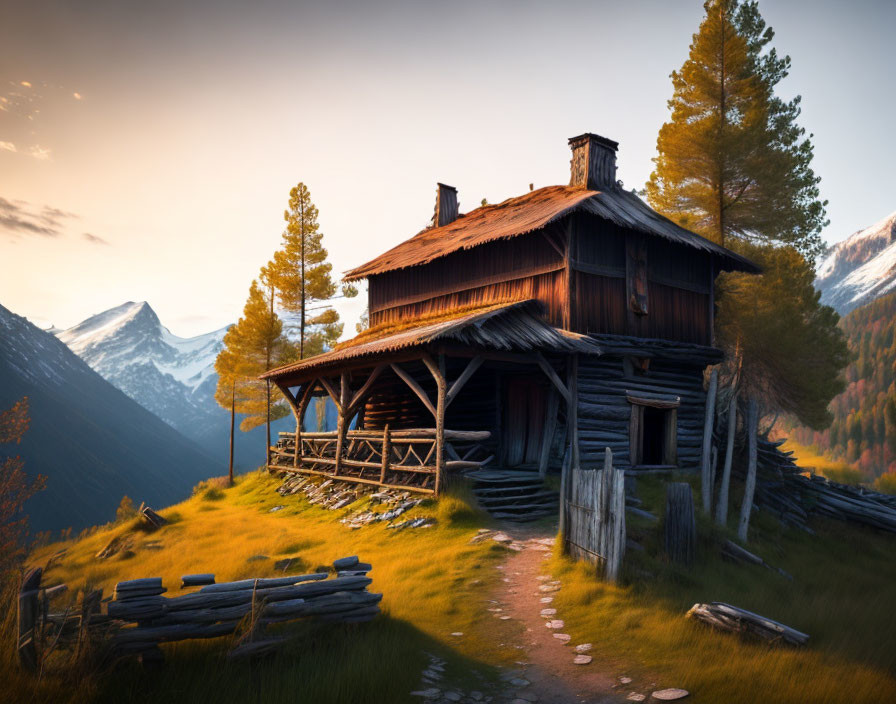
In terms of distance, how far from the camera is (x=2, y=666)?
4.84 meters

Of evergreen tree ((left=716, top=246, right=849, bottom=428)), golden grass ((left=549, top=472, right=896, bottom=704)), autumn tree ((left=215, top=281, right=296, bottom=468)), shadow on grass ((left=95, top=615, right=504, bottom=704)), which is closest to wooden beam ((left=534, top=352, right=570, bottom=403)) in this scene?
golden grass ((left=549, top=472, right=896, bottom=704))

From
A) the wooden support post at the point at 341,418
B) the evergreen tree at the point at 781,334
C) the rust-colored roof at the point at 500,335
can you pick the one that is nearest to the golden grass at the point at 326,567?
the wooden support post at the point at 341,418

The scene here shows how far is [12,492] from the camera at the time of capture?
340 inches

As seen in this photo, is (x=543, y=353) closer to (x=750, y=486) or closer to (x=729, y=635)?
(x=750, y=486)

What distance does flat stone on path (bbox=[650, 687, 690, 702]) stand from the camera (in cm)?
536

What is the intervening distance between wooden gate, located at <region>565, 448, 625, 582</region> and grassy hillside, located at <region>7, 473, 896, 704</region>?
0.91 feet

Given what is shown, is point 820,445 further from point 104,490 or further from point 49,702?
point 104,490

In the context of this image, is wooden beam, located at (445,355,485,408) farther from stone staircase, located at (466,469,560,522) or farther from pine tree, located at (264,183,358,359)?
pine tree, located at (264,183,358,359)

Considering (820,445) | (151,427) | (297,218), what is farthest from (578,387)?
(151,427)

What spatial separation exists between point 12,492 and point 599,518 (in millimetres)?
8732

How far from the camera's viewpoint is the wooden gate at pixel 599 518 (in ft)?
26.4

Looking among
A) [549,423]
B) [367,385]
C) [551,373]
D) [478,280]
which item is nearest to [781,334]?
[549,423]

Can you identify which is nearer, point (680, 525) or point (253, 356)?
point (680, 525)

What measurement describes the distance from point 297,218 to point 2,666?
2733cm
